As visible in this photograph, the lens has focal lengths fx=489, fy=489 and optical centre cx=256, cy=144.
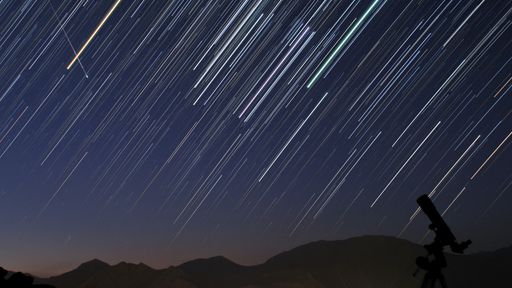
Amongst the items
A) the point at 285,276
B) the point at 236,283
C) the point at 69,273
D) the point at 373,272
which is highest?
the point at 373,272

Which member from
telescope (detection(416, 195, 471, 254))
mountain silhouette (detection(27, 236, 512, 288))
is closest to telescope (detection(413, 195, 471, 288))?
telescope (detection(416, 195, 471, 254))

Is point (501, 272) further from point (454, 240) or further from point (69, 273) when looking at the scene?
point (454, 240)

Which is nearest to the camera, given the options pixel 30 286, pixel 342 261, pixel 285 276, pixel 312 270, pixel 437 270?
pixel 30 286

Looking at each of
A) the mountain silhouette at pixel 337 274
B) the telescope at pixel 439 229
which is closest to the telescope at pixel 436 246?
the telescope at pixel 439 229

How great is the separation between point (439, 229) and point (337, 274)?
17698 centimetres

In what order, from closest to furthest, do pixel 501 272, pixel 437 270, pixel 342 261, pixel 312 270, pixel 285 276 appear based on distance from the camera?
1. pixel 437 270
2. pixel 285 276
3. pixel 501 272
4. pixel 312 270
5. pixel 342 261

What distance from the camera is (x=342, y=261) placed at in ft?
625

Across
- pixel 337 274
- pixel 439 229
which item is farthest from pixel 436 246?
pixel 337 274

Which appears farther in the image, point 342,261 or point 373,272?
point 342,261

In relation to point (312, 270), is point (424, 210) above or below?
above

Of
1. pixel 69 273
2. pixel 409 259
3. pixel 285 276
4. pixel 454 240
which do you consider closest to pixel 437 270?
pixel 454 240

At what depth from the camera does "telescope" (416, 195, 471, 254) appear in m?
5.63

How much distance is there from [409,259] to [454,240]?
7575 inches

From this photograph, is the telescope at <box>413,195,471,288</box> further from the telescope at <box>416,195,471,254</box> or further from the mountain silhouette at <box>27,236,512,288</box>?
the mountain silhouette at <box>27,236,512,288</box>
